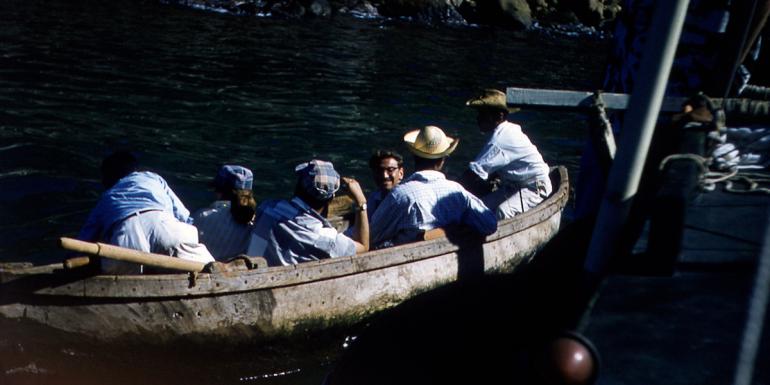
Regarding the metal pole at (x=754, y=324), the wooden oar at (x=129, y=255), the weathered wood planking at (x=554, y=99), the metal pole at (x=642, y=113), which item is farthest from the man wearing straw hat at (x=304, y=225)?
the metal pole at (x=754, y=324)

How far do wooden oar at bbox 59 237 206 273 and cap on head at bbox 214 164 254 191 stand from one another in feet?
3.29

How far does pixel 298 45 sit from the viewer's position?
24172mm

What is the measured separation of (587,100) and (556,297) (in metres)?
0.90

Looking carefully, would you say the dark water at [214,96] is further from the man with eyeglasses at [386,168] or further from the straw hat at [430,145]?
the straw hat at [430,145]

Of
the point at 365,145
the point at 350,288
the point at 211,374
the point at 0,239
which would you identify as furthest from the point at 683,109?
the point at 365,145

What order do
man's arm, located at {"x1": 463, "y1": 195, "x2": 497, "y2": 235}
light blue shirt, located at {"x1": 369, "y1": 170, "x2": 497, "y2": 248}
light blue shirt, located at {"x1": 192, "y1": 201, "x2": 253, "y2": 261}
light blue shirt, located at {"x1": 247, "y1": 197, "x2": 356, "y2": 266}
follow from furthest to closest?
man's arm, located at {"x1": 463, "y1": 195, "x2": 497, "y2": 235} < light blue shirt, located at {"x1": 369, "y1": 170, "x2": 497, "y2": 248} < light blue shirt, located at {"x1": 192, "y1": 201, "x2": 253, "y2": 261} < light blue shirt, located at {"x1": 247, "y1": 197, "x2": 356, "y2": 266}

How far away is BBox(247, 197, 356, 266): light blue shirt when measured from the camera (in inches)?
264

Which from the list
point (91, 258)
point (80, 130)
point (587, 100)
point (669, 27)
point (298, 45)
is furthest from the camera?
point (298, 45)

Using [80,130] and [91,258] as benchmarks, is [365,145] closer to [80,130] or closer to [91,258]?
[80,130]

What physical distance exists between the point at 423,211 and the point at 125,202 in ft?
8.19

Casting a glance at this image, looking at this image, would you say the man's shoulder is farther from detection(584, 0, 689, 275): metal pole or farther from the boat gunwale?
detection(584, 0, 689, 275): metal pole

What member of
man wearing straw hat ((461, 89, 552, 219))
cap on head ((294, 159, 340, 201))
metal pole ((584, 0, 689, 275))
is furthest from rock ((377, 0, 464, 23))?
metal pole ((584, 0, 689, 275))

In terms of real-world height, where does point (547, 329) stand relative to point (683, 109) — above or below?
below

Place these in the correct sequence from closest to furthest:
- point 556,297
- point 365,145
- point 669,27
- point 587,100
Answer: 1. point 669,27
2. point 556,297
3. point 587,100
4. point 365,145
